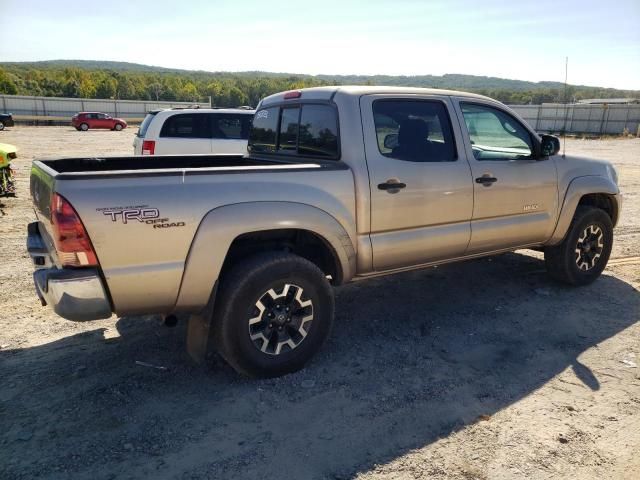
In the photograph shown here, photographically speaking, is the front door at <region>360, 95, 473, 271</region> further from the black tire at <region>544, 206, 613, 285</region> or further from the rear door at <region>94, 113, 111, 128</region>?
the rear door at <region>94, 113, 111, 128</region>

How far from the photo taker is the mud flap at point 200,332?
11.2ft

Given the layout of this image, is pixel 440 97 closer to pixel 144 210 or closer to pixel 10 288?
pixel 144 210

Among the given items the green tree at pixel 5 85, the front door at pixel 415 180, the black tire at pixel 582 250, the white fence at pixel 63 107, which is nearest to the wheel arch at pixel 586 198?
the black tire at pixel 582 250

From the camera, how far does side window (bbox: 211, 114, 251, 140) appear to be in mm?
10141

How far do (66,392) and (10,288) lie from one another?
2.41m

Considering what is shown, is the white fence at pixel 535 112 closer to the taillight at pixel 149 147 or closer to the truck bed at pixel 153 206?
the taillight at pixel 149 147

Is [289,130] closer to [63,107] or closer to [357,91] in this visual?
[357,91]

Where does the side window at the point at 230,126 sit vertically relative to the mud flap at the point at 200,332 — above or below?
above

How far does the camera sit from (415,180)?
4059 mm

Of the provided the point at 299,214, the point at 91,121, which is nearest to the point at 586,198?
the point at 299,214

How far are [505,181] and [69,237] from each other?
3.65 m

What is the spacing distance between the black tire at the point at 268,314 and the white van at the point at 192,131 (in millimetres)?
6579

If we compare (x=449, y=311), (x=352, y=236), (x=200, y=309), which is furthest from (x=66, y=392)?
(x=449, y=311)

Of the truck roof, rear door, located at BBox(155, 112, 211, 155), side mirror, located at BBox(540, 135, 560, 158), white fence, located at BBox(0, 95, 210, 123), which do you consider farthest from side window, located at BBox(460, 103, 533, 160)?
white fence, located at BBox(0, 95, 210, 123)
